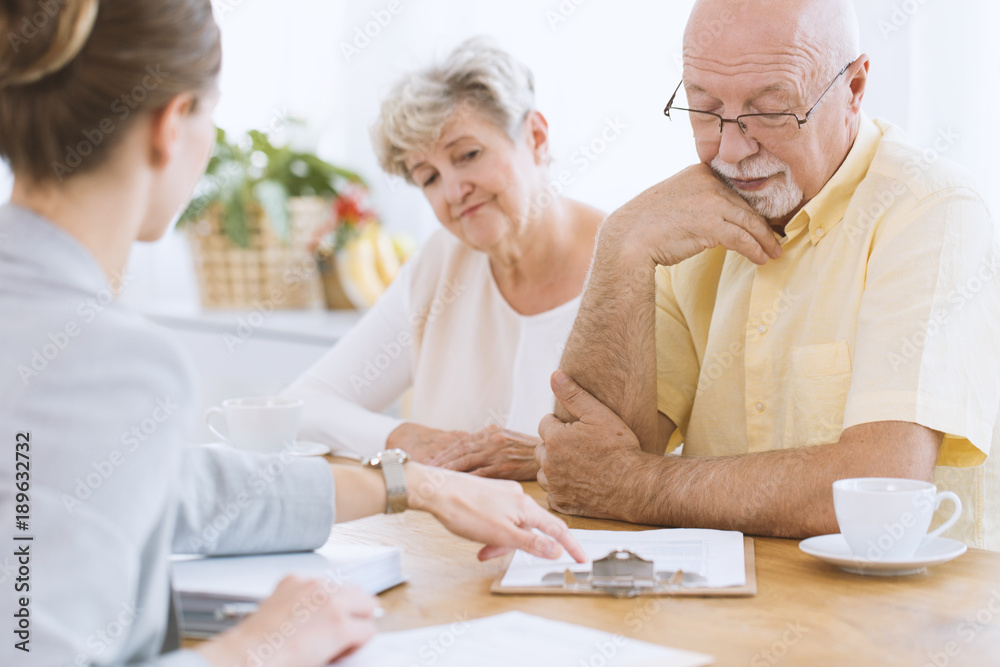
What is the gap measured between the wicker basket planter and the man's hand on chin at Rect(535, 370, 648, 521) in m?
2.20

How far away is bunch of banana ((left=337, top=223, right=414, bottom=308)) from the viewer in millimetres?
3371

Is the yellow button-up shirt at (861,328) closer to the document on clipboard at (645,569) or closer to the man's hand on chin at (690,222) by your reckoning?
the man's hand on chin at (690,222)

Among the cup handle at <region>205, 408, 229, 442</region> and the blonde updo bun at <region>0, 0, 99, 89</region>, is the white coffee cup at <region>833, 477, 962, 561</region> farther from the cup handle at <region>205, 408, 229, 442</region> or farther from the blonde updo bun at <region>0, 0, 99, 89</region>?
the cup handle at <region>205, 408, 229, 442</region>

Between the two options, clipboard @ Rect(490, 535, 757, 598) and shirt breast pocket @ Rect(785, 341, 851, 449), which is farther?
shirt breast pocket @ Rect(785, 341, 851, 449)

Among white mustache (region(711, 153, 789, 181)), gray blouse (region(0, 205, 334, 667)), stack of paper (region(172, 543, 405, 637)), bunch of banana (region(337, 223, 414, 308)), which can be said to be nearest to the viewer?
gray blouse (region(0, 205, 334, 667))

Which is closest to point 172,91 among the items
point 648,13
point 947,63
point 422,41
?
point 947,63

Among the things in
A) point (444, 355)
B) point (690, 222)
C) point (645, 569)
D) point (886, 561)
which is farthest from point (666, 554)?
point (444, 355)

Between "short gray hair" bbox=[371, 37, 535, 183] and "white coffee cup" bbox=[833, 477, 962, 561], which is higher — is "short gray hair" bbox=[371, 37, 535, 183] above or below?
above

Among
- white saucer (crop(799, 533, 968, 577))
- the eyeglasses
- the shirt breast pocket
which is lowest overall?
white saucer (crop(799, 533, 968, 577))

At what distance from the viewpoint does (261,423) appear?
160 centimetres

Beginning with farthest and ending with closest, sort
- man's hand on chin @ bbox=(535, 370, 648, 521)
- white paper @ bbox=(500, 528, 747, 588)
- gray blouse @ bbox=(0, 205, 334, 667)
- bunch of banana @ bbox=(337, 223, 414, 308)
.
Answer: bunch of banana @ bbox=(337, 223, 414, 308), man's hand on chin @ bbox=(535, 370, 648, 521), white paper @ bbox=(500, 528, 747, 588), gray blouse @ bbox=(0, 205, 334, 667)

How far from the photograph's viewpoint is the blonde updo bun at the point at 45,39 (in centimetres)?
70

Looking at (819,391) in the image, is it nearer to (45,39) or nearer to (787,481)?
(787,481)

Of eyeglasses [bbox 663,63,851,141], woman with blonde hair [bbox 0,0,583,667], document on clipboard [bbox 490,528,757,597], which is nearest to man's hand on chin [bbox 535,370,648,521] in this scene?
document on clipboard [bbox 490,528,757,597]
